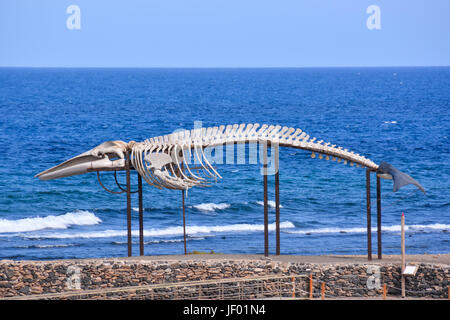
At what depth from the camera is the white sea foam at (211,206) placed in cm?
4595

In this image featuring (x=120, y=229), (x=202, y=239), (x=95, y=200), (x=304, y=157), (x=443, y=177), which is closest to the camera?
(x=202, y=239)

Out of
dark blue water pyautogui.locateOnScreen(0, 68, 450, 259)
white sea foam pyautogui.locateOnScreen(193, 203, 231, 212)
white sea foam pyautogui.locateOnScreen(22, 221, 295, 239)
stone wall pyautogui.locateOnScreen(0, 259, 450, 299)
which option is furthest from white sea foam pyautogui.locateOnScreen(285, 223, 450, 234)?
stone wall pyautogui.locateOnScreen(0, 259, 450, 299)

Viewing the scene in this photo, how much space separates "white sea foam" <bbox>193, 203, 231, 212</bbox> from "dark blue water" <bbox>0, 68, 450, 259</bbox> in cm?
6

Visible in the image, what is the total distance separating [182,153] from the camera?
24.0 m

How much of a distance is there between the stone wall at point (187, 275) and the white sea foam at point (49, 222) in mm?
19150

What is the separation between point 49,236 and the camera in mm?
39656

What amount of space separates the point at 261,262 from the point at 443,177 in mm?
35001

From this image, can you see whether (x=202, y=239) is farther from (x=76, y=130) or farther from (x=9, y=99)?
(x=9, y=99)

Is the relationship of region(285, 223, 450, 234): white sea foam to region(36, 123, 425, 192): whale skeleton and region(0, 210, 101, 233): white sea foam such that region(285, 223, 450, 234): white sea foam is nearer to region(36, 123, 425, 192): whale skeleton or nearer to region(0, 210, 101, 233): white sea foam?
region(0, 210, 101, 233): white sea foam

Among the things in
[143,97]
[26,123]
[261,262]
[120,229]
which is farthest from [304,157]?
[143,97]

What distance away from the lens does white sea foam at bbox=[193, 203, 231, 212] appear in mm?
45950

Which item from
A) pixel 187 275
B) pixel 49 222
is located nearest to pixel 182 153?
pixel 187 275

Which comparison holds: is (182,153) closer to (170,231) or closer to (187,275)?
(187,275)

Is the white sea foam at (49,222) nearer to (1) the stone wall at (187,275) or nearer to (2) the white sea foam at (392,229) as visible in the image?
(2) the white sea foam at (392,229)
